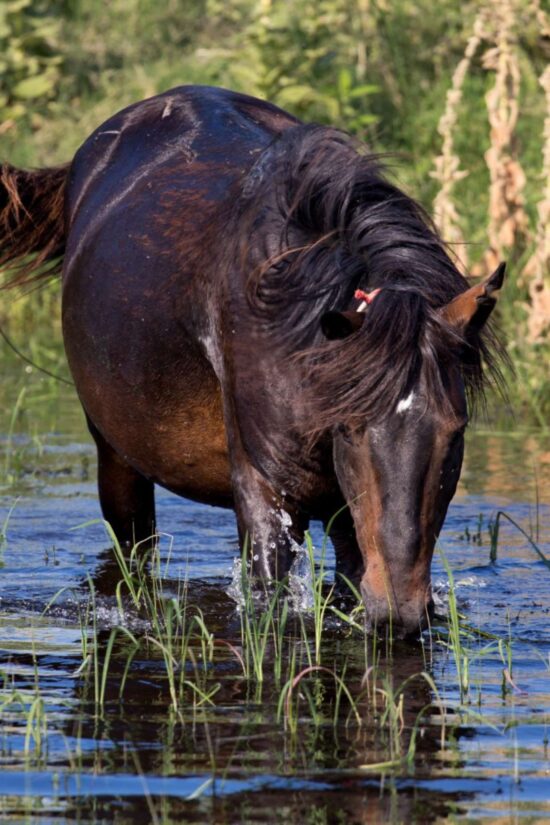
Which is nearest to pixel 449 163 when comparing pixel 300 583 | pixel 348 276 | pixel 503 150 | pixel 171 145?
pixel 503 150

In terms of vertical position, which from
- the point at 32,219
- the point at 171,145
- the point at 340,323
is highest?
the point at 171,145

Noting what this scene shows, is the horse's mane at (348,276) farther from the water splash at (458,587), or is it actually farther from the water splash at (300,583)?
the water splash at (458,587)

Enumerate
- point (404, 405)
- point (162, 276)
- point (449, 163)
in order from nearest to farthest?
point (404, 405), point (162, 276), point (449, 163)

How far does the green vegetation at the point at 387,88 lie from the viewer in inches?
363

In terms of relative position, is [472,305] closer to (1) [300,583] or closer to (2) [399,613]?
(2) [399,613]

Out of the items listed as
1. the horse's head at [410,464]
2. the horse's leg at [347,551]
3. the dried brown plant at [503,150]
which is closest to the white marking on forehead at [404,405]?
the horse's head at [410,464]

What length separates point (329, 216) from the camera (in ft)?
14.1

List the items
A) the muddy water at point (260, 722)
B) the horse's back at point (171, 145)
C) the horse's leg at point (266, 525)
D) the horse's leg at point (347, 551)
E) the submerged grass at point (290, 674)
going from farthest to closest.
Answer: the horse's back at point (171, 145)
the horse's leg at point (347, 551)
the horse's leg at point (266, 525)
the submerged grass at point (290, 674)
the muddy water at point (260, 722)

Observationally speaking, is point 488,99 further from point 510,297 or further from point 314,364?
point 314,364

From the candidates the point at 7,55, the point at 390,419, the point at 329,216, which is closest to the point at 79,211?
the point at 329,216

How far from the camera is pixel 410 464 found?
3.80m

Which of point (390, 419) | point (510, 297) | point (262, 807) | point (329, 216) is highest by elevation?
point (329, 216)

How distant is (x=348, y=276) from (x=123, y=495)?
221 centimetres

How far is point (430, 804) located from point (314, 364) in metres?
1.30
